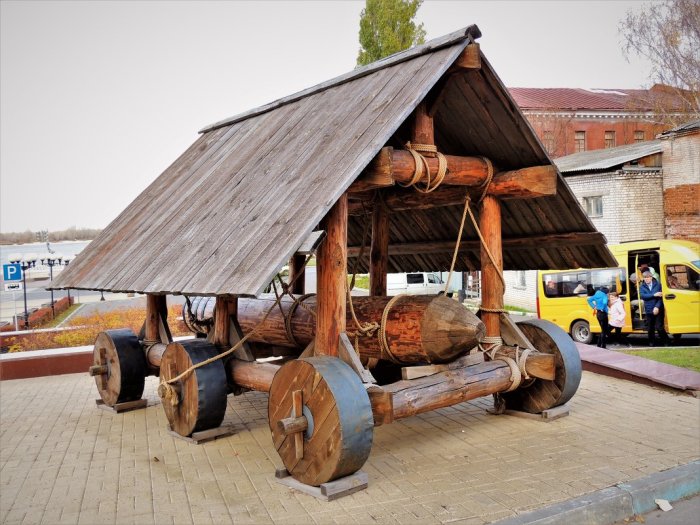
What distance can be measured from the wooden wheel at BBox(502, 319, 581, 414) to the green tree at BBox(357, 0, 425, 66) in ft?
54.3

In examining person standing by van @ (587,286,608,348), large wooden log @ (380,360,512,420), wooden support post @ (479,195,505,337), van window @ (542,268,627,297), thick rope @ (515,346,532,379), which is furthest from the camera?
van window @ (542,268,627,297)

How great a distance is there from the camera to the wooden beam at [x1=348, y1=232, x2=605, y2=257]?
7.43 meters

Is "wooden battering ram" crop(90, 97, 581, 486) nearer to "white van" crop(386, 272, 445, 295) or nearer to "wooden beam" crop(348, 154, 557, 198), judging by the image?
"wooden beam" crop(348, 154, 557, 198)

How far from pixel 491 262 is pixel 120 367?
4804 mm

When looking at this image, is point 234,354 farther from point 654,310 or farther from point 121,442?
point 654,310

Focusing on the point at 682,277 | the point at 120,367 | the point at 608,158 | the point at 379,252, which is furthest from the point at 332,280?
the point at 608,158

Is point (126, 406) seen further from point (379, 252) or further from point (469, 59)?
point (469, 59)

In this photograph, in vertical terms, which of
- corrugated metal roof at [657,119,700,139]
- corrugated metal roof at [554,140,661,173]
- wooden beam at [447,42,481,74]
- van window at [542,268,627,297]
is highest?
corrugated metal roof at [657,119,700,139]

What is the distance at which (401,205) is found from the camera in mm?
7957

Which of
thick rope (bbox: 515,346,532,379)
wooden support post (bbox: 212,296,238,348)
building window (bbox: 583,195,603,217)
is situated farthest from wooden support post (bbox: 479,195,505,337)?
building window (bbox: 583,195,603,217)

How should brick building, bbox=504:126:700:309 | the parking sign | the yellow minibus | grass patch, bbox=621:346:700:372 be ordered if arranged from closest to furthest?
grass patch, bbox=621:346:700:372
the yellow minibus
the parking sign
brick building, bbox=504:126:700:309

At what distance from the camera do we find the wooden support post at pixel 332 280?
18.6 ft

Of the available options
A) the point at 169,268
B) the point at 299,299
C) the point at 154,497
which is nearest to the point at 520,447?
the point at 299,299

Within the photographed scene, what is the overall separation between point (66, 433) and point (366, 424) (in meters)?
4.28
